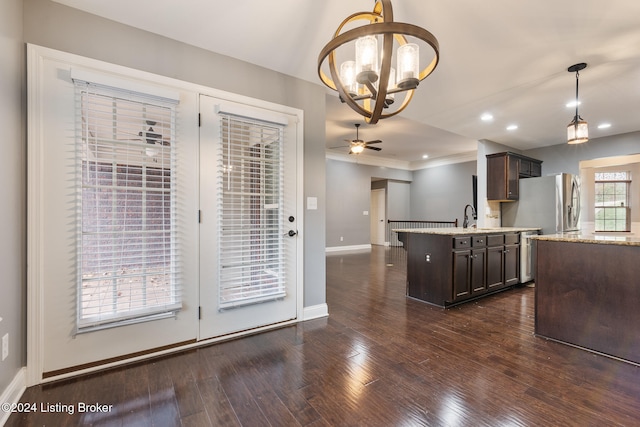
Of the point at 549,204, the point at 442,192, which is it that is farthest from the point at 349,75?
the point at 442,192

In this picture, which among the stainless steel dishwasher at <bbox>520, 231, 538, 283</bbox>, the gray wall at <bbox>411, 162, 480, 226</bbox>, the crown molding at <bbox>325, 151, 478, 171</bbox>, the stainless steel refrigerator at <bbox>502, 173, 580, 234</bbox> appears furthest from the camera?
the gray wall at <bbox>411, 162, 480, 226</bbox>

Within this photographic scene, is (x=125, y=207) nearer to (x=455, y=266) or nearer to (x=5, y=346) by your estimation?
(x=5, y=346)

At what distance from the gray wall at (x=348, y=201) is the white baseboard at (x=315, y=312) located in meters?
4.93

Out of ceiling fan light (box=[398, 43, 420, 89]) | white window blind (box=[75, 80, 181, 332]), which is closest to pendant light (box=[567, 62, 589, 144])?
ceiling fan light (box=[398, 43, 420, 89])

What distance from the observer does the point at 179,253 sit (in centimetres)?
229

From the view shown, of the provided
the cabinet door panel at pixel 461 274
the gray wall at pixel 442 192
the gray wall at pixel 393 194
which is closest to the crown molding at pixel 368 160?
the gray wall at pixel 393 194

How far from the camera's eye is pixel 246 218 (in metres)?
2.60

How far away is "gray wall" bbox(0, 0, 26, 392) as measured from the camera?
1601 millimetres

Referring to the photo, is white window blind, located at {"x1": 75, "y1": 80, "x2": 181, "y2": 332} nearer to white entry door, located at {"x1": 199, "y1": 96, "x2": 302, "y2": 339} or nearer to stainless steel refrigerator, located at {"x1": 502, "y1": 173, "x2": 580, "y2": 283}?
white entry door, located at {"x1": 199, "y1": 96, "x2": 302, "y2": 339}

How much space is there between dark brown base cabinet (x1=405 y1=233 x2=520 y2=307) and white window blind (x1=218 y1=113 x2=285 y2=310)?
1880 mm

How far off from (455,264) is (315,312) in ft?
5.67

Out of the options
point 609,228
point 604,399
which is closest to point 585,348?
point 604,399

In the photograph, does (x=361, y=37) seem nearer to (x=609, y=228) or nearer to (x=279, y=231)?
(x=279, y=231)

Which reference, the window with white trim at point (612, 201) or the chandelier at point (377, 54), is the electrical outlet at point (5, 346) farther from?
the window with white trim at point (612, 201)
